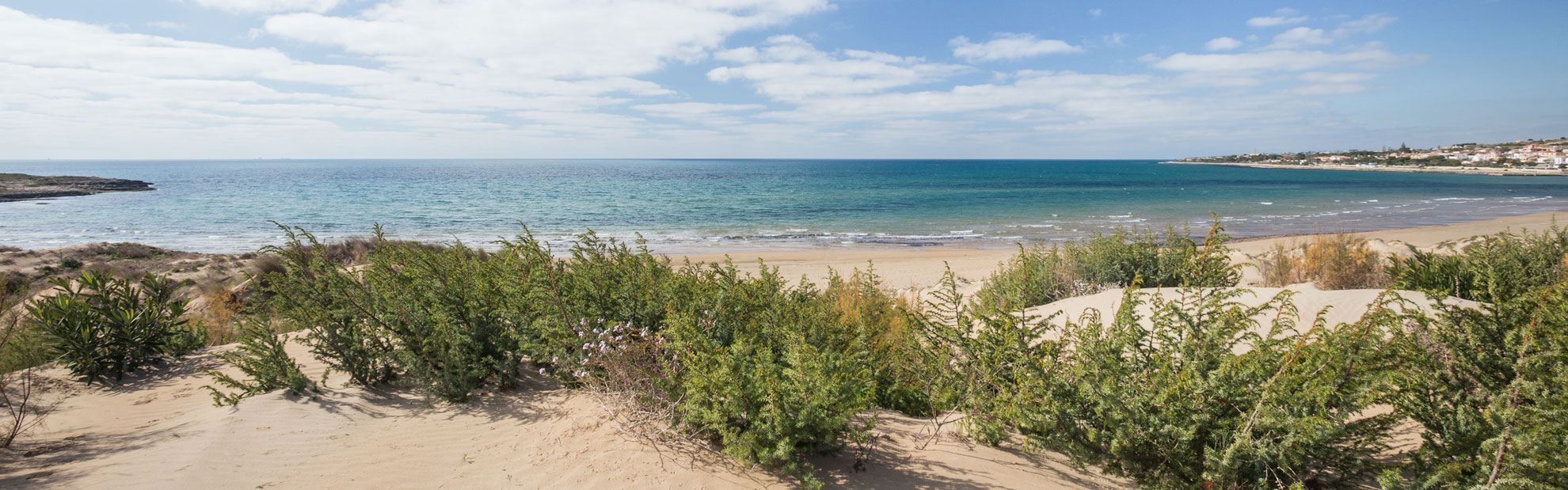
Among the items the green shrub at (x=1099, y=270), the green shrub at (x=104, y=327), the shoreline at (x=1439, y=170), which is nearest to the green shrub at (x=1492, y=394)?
the green shrub at (x=1099, y=270)

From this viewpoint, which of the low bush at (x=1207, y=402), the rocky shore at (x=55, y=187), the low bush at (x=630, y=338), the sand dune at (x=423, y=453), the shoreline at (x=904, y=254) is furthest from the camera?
the rocky shore at (x=55, y=187)

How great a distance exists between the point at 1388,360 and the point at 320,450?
700 centimetres

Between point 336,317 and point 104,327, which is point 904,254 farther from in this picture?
point 104,327

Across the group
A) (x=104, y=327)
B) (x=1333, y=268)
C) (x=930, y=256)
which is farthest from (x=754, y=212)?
(x=104, y=327)

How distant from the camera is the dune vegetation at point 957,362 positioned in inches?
124

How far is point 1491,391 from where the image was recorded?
3143mm

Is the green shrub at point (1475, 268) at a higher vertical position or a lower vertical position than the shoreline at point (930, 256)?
higher

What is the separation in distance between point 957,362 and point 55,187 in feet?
264

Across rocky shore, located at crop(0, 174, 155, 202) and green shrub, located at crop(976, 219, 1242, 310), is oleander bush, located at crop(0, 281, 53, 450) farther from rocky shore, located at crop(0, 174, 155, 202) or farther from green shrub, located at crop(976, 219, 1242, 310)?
rocky shore, located at crop(0, 174, 155, 202)

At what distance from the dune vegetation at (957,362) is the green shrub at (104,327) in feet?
0.08

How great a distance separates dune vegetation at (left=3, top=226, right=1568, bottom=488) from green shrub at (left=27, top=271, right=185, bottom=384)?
23 mm

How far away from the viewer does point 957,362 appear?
15.4ft

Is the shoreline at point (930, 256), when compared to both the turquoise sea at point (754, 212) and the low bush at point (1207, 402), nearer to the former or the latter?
the turquoise sea at point (754, 212)

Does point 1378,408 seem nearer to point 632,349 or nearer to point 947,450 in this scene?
point 947,450
